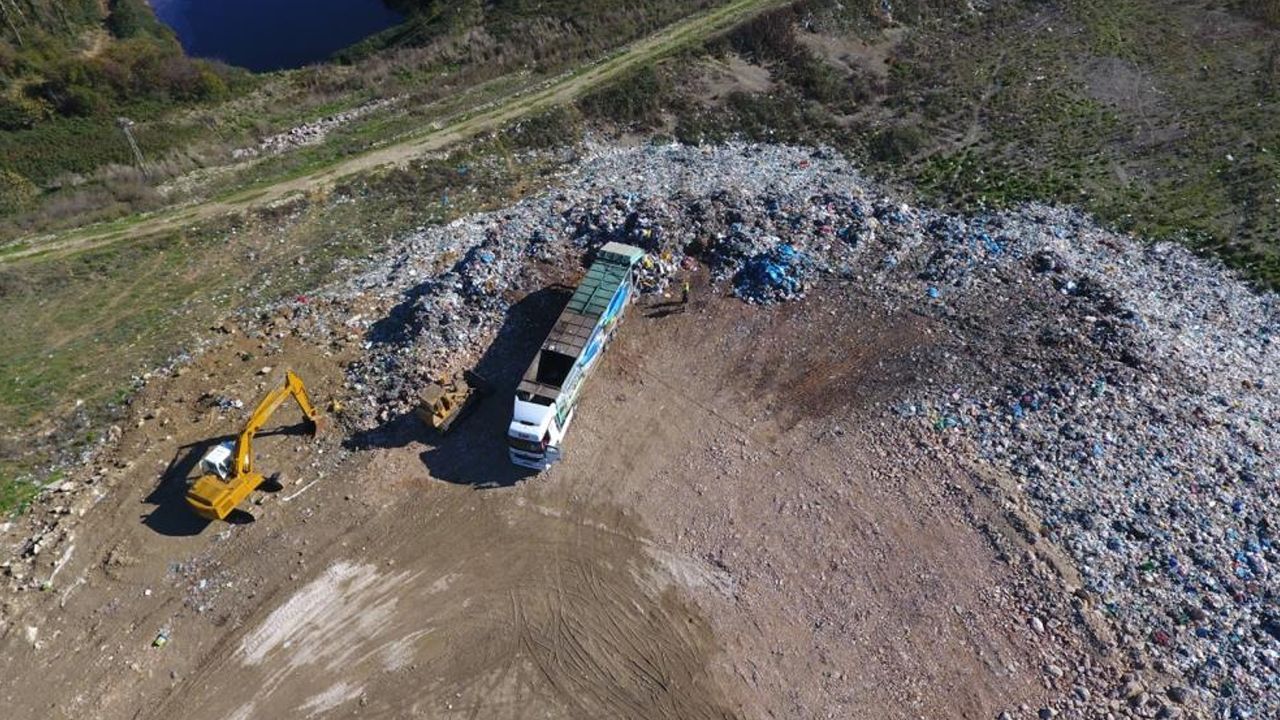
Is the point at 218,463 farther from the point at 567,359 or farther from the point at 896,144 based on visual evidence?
the point at 896,144

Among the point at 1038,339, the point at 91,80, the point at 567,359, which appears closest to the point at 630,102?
the point at 567,359

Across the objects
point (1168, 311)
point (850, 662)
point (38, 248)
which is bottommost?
point (850, 662)

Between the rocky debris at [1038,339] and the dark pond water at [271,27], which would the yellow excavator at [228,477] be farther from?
the dark pond water at [271,27]

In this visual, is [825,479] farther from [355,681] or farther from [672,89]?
[672,89]

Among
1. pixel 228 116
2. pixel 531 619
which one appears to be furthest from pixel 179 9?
pixel 531 619

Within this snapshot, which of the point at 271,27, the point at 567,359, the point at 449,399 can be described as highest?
the point at 271,27

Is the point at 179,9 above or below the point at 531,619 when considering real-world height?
above

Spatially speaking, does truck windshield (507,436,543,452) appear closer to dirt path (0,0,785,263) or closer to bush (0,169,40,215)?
dirt path (0,0,785,263)

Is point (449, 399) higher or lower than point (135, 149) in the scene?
lower
